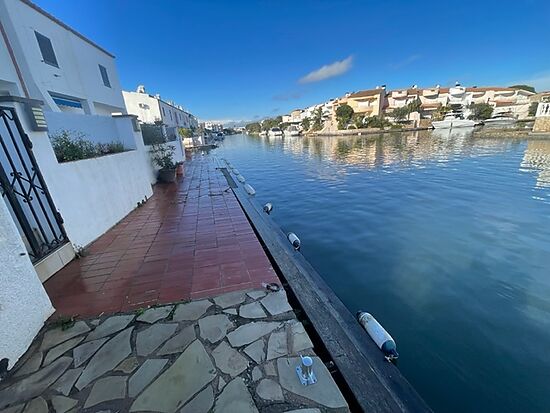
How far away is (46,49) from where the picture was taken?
401 inches

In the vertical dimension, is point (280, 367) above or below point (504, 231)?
above

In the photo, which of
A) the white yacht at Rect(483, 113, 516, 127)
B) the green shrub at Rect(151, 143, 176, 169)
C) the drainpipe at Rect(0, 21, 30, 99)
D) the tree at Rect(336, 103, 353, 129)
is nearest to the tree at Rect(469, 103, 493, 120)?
the white yacht at Rect(483, 113, 516, 127)

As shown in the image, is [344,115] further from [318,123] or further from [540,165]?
[540,165]

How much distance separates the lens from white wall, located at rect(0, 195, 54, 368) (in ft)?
5.74

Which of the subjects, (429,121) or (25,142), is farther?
(429,121)

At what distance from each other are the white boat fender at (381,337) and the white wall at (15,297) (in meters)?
2.89

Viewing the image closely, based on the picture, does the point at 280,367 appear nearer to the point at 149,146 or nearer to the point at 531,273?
the point at 531,273

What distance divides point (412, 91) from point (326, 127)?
72.5 feet

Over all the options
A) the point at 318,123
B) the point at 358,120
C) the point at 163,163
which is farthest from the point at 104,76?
the point at 318,123

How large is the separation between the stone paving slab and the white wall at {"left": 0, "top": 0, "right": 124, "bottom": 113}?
1199 centimetres

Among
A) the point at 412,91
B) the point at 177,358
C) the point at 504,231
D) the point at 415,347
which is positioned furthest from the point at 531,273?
the point at 412,91

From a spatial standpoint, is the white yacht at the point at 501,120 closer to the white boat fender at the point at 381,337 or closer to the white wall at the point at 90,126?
the white boat fender at the point at 381,337

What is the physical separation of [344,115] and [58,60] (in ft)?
138

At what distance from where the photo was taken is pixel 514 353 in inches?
89.1
